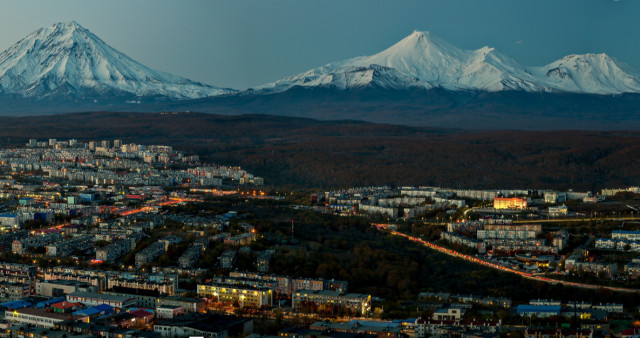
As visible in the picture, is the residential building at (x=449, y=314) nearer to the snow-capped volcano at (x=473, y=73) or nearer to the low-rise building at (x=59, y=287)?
the low-rise building at (x=59, y=287)

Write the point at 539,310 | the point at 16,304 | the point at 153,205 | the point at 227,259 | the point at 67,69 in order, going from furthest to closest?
the point at 67,69 < the point at 153,205 < the point at 227,259 < the point at 539,310 < the point at 16,304

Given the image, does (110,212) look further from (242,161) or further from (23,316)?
(242,161)

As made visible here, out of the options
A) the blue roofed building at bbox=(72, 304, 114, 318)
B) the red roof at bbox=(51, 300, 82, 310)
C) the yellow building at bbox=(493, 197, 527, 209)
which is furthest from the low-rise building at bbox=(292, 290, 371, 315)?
the yellow building at bbox=(493, 197, 527, 209)

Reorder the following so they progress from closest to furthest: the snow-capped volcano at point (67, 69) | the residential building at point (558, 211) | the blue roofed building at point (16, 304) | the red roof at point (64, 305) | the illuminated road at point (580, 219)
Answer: the red roof at point (64, 305) < the blue roofed building at point (16, 304) < the illuminated road at point (580, 219) < the residential building at point (558, 211) < the snow-capped volcano at point (67, 69)

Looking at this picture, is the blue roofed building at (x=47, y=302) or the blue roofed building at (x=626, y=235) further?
the blue roofed building at (x=626, y=235)

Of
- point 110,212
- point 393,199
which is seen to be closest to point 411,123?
point 393,199

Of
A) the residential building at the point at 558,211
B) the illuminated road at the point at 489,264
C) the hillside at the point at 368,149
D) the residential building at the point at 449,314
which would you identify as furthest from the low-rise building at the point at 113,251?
the hillside at the point at 368,149

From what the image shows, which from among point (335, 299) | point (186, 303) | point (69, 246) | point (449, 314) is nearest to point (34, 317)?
point (186, 303)

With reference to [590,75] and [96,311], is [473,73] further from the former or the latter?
[96,311]
